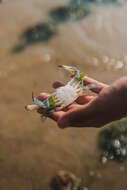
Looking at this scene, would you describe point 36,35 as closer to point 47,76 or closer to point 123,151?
point 47,76

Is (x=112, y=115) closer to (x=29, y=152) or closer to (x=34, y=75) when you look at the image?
(x=29, y=152)

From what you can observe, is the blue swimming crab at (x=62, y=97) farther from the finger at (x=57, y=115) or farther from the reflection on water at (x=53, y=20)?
the reflection on water at (x=53, y=20)

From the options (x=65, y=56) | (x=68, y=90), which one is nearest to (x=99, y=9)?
(x=65, y=56)

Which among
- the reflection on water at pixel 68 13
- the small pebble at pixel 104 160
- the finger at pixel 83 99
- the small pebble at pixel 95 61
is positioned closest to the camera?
the finger at pixel 83 99

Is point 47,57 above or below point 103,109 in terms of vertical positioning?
below

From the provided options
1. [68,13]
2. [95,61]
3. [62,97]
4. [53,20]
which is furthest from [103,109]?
[68,13]

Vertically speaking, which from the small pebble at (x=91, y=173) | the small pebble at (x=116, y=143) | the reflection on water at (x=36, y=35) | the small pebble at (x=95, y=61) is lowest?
the small pebble at (x=91, y=173)

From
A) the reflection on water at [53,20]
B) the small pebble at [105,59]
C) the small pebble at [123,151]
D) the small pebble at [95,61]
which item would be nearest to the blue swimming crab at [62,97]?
the small pebble at [123,151]
